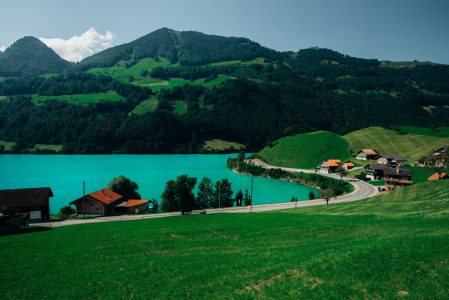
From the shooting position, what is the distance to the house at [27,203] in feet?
192

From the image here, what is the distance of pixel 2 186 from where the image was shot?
119 meters

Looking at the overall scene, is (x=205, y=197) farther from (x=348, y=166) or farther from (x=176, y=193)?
(x=348, y=166)

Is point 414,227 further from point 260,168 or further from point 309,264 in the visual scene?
point 260,168

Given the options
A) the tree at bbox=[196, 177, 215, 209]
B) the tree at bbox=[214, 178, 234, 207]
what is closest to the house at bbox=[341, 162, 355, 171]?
the tree at bbox=[214, 178, 234, 207]

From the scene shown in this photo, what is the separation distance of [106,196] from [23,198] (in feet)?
53.9

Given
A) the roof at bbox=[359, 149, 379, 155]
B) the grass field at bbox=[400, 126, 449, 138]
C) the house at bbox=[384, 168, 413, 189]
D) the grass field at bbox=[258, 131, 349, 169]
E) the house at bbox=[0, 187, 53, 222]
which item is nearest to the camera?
the house at bbox=[0, 187, 53, 222]

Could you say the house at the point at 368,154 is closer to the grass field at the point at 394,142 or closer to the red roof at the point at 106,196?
the grass field at the point at 394,142

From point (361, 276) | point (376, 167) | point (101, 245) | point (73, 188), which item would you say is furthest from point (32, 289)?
point (376, 167)

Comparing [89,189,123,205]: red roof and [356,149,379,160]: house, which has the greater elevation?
[356,149,379,160]: house

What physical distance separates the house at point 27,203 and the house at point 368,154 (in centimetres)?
13308

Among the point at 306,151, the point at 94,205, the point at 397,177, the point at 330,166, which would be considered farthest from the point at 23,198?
the point at 306,151

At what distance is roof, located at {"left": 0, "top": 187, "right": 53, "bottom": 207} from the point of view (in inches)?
2319

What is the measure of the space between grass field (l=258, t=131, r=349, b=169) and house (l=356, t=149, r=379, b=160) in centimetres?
610

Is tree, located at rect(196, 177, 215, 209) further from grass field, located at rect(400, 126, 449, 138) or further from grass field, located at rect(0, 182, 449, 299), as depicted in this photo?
grass field, located at rect(400, 126, 449, 138)
